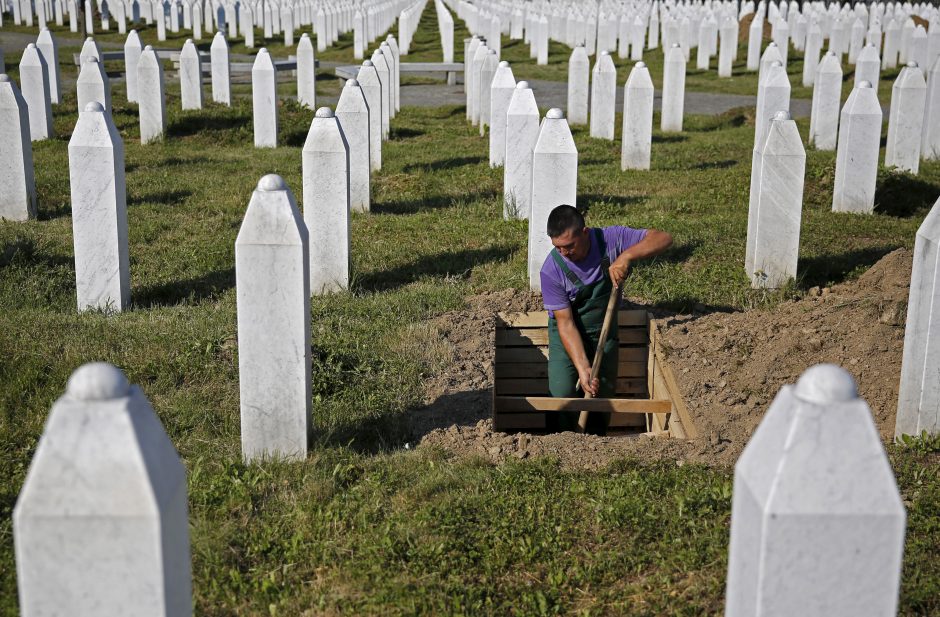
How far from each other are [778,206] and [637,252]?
6.00ft

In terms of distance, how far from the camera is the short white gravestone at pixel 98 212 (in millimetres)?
6684

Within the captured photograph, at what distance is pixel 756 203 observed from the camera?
7.43 m

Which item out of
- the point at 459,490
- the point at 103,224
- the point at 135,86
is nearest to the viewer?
the point at 459,490

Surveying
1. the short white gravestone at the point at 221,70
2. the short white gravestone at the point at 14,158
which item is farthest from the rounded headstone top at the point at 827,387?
the short white gravestone at the point at 221,70

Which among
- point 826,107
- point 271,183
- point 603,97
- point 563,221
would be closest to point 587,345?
point 563,221

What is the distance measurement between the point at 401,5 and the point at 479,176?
34794 mm

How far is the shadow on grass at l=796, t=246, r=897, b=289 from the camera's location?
768cm

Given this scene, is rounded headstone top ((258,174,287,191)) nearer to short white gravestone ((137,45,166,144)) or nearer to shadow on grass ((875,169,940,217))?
shadow on grass ((875,169,940,217))

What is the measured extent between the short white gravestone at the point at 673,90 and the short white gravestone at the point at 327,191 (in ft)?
28.3

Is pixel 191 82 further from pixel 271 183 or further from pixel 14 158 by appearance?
pixel 271 183

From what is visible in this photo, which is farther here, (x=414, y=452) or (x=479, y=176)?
(x=479, y=176)

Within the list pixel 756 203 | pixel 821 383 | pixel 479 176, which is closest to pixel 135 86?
pixel 479 176

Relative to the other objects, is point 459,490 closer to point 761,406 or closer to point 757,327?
point 761,406

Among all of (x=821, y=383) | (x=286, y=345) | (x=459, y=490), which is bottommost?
(x=459, y=490)
